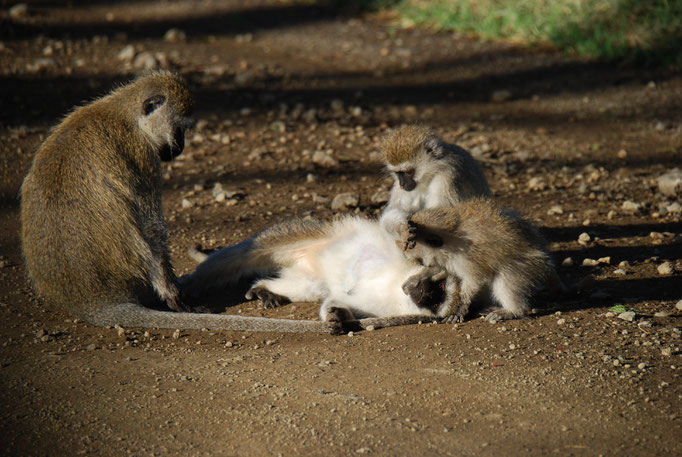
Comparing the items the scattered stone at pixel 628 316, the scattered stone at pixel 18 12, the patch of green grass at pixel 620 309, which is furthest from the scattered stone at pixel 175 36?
the scattered stone at pixel 628 316

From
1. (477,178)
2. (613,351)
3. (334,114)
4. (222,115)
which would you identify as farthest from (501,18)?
(613,351)

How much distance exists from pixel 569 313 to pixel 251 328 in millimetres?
2190

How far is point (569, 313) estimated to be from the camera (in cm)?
523

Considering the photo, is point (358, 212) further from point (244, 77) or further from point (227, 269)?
point (244, 77)

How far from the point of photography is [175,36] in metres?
13.0

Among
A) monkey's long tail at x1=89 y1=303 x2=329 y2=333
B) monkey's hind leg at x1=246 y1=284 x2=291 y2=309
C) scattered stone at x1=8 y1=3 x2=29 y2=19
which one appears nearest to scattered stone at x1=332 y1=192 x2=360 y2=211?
monkey's hind leg at x1=246 y1=284 x2=291 y2=309

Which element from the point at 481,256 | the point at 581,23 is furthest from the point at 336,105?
the point at 481,256

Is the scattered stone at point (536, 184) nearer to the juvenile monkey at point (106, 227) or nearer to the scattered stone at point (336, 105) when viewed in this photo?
the scattered stone at point (336, 105)

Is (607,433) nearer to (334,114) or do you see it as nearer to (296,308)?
(296,308)

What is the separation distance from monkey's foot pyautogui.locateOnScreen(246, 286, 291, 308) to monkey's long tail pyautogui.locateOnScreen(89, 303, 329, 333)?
1.85 feet

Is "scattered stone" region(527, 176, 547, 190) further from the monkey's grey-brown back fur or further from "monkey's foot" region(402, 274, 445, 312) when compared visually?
the monkey's grey-brown back fur

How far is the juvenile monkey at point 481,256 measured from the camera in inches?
203

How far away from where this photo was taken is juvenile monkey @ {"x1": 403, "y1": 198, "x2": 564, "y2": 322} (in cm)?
515

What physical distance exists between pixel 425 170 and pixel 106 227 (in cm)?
263
